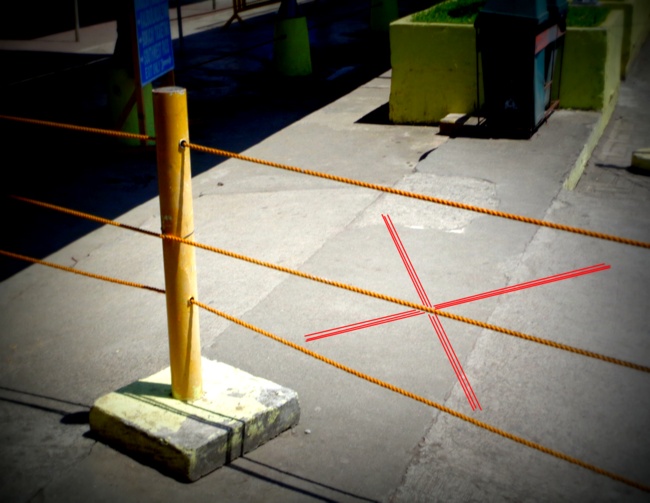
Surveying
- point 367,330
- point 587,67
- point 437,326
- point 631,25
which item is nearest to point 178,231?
point 367,330

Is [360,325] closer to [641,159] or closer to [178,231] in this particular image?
[178,231]

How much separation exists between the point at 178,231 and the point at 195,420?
2.92 feet

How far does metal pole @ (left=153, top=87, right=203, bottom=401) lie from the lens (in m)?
3.32

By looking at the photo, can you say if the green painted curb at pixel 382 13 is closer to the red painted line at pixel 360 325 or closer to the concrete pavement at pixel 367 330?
the concrete pavement at pixel 367 330

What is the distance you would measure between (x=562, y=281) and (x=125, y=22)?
6158mm

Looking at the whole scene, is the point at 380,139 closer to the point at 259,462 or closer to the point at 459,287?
the point at 459,287

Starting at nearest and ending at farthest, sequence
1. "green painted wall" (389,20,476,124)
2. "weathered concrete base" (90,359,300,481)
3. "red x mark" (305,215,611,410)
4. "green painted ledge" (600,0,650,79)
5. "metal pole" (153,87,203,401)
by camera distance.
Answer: "metal pole" (153,87,203,401) → "weathered concrete base" (90,359,300,481) → "red x mark" (305,215,611,410) → "green painted wall" (389,20,476,124) → "green painted ledge" (600,0,650,79)

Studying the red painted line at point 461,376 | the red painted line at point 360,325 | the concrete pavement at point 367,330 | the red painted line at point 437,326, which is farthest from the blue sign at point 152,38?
the red painted line at point 461,376

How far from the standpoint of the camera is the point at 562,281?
5266 millimetres

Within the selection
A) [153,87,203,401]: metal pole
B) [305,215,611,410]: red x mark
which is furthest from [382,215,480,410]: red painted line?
[153,87,203,401]: metal pole

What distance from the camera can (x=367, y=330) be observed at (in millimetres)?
4777

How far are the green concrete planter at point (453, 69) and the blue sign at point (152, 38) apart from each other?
2.69 m

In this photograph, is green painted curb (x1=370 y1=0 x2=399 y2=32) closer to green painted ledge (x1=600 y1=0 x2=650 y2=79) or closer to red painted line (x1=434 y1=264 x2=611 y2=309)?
green painted ledge (x1=600 y1=0 x2=650 y2=79)

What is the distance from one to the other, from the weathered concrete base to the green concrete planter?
6102mm
